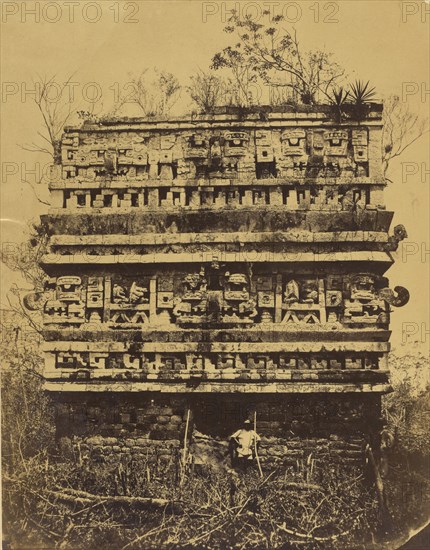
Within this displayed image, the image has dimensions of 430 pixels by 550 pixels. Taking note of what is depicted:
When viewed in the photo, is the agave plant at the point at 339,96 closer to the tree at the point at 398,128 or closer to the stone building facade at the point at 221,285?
the stone building facade at the point at 221,285

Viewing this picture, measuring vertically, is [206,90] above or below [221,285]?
above

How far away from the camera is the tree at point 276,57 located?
14.9ft

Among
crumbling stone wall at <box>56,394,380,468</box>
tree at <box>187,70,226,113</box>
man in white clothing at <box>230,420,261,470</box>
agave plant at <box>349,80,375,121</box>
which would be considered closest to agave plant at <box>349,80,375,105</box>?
agave plant at <box>349,80,375,121</box>

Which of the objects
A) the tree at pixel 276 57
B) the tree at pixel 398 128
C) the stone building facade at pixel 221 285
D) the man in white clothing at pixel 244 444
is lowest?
the man in white clothing at pixel 244 444

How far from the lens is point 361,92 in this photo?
15.0ft

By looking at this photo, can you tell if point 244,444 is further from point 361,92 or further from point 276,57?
point 276,57

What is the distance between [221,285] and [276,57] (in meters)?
1.73

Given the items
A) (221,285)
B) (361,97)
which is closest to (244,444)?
(221,285)

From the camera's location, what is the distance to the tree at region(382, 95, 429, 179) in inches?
179

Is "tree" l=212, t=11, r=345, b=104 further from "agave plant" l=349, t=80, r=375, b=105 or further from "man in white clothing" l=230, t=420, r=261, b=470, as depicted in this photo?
"man in white clothing" l=230, t=420, r=261, b=470

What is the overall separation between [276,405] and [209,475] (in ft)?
2.33

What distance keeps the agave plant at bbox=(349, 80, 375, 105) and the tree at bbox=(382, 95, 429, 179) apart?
0.42ft

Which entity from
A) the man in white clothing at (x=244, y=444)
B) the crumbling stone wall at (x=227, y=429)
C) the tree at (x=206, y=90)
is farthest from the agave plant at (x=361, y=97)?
the man in white clothing at (x=244, y=444)

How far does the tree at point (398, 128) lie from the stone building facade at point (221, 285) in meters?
0.08
